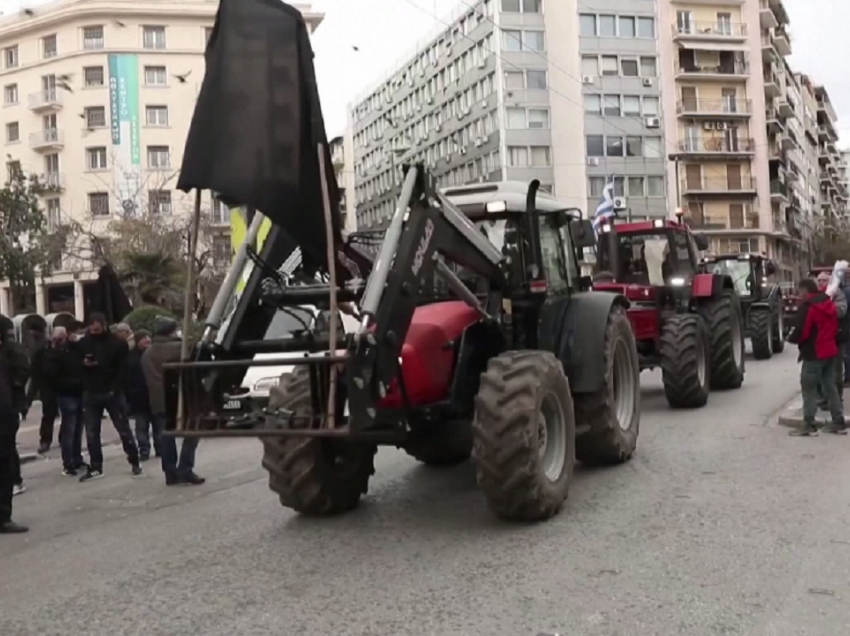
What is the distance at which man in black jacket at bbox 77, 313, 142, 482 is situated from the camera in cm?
1052

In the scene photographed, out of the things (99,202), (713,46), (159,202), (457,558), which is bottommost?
(457,558)

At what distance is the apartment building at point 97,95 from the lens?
5191 centimetres

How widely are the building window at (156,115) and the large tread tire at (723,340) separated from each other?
43003mm

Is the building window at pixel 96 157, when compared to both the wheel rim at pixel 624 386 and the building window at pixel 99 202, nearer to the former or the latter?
the building window at pixel 99 202

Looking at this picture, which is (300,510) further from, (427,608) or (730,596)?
(730,596)

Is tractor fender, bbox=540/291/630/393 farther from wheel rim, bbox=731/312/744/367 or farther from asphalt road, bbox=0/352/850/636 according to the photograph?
wheel rim, bbox=731/312/744/367

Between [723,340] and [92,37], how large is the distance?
48173mm

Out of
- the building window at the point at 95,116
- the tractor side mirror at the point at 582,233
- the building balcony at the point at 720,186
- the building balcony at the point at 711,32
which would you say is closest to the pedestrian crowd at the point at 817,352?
the tractor side mirror at the point at 582,233

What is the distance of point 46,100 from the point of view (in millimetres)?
54281

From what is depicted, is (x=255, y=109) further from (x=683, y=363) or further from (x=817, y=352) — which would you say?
(x=683, y=363)

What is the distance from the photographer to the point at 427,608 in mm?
5309

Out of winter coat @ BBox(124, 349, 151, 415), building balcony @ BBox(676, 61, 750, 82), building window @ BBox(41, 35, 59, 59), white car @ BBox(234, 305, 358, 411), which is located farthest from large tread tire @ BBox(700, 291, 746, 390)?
building balcony @ BBox(676, 61, 750, 82)

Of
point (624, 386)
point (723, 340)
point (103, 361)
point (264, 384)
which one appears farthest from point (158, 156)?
point (264, 384)

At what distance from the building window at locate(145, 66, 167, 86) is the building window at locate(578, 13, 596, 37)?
2633cm
